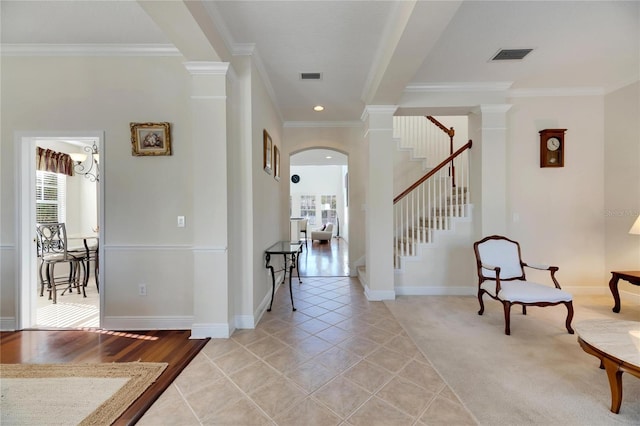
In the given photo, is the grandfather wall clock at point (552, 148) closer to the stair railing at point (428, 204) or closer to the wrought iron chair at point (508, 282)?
the stair railing at point (428, 204)

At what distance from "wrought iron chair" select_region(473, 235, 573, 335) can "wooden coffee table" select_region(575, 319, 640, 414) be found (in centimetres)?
73

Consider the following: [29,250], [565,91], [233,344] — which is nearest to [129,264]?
[29,250]

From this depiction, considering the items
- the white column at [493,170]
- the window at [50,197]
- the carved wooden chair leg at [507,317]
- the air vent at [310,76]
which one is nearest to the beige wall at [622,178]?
the white column at [493,170]

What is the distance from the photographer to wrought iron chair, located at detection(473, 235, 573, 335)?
2623 mm

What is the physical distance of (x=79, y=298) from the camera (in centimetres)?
374

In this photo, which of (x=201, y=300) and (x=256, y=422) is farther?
(x=201, y=300)

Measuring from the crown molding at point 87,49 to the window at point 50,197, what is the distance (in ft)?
9.03

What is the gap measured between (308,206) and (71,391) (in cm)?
1121

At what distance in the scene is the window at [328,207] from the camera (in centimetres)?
1278

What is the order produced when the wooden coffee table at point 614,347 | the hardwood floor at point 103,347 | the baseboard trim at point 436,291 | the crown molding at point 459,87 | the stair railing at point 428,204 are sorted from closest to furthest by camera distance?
the wooden coffee table at point 614,347 < the hardwood floor at point 103,347 < the crown molding at point 459,87 < the baseboard trim at point 436,291 < the stair railing at point 428,204

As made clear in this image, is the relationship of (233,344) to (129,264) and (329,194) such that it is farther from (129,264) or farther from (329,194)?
(329,194)

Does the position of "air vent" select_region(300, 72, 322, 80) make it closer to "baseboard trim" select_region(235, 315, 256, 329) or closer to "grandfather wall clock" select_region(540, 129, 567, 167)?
"baseboard trim" select_region(235, 315, 256, 329)

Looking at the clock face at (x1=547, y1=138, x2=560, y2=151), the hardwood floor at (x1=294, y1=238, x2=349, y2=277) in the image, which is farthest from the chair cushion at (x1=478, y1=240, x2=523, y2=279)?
the hardwood floor at (x1=294, y1=238, x2=349, y2=277)

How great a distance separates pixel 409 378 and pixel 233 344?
59.8 inches
